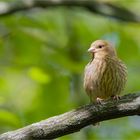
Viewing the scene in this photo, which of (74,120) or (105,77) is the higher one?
(105,77)

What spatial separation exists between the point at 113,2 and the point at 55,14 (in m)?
1.46

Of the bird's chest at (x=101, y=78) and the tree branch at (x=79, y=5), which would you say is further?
the tree branch at (x=79, y=5)

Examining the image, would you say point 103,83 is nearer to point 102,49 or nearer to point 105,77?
point 105,77

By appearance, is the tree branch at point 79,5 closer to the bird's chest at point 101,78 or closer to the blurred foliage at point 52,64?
the blurred foliage at point 52,64

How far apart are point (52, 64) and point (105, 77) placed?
1639 mm

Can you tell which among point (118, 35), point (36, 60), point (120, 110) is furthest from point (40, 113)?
point (120, 110)

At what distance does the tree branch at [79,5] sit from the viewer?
9095 millimetres

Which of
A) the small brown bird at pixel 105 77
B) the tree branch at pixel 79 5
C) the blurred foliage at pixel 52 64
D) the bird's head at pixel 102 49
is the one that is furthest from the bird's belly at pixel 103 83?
the tree branch at pixel 79 5

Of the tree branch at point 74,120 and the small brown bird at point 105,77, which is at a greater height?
the small brown bird at point 105,77

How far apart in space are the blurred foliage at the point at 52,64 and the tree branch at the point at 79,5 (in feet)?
0.60

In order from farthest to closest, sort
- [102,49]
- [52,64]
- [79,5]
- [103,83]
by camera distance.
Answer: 1. [52,64]
2. [79,5]
3. [102,49]
4. [103,83]

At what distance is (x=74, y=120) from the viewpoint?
6.50 metres

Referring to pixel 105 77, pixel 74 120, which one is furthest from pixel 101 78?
pixel 74 120

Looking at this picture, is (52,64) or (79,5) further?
(52,64)
